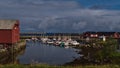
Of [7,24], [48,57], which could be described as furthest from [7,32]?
[48,57]

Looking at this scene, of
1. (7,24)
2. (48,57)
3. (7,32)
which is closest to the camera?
(7,32)

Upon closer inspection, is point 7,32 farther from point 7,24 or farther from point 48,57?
point 48,57

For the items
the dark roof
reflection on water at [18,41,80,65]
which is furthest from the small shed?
reflection on water at [18,41,80,65]

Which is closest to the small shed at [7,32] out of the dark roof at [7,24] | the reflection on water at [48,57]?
the dark roof at [7,24]

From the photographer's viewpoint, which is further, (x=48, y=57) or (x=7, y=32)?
(x=48, y=57)

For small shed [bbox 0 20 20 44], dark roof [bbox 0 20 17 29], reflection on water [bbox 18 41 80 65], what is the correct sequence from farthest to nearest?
dark roof [bbox 0 20 17 29] → small shed [bbox 0 20 20 44] → reflection on water [bbox 18 41 80 65]

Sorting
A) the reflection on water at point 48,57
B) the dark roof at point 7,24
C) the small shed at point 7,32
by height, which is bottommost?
the reflection on water at point 48,57

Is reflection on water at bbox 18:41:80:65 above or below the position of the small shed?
below

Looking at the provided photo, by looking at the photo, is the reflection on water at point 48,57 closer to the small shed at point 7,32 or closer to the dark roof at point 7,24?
the small shed at point 7,32

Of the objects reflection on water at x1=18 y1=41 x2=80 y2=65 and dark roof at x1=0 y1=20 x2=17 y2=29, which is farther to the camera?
dark roof at x1=0 y1=20 x2=17 y2=29

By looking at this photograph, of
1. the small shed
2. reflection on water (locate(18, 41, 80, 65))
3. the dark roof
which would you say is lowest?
reflection on water (locate(18, 41, 80, 65))

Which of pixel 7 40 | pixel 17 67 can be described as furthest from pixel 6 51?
pixel 17 67

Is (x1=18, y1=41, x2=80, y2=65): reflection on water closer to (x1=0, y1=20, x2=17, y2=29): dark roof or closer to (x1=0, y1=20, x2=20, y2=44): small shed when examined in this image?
(x1=0, y1=20, x2=20, y2=44): small shed

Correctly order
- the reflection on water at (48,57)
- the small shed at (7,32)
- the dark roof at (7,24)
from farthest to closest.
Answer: the dark roof at (7,24) → the small shed at (7,32) → the reflection on water at (48,57)
